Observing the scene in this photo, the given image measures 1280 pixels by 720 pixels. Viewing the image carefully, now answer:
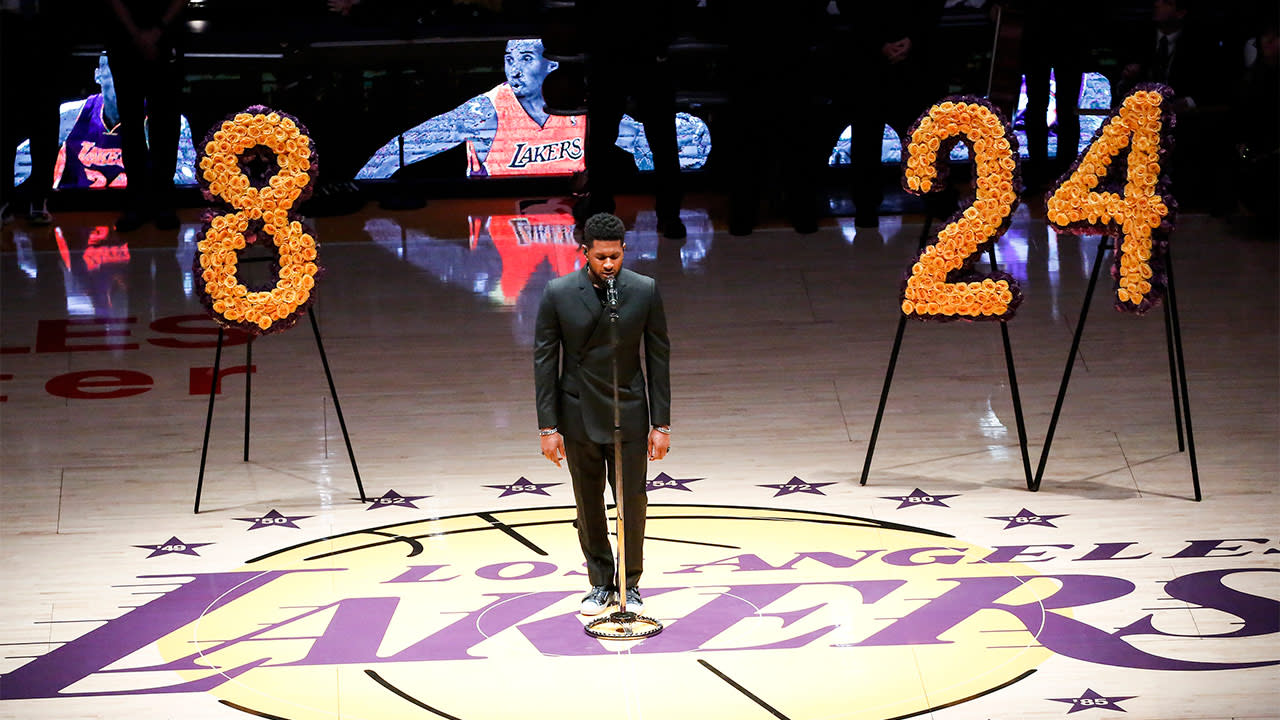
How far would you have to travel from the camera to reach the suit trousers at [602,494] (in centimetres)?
574

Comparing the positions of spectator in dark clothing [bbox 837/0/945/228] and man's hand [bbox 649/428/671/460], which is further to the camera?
spectator in dark clothing [bbox 837/0/945/228]

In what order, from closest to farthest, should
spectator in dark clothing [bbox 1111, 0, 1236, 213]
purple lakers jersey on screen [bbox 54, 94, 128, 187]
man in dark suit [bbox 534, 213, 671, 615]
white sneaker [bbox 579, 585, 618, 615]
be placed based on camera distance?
man in dark suit [bbox 534, 213, 671, 615] < white sneaker [bbox 579, 585, 618, 615] < spectator in dark clothing [bbox 1111, 0, 1236, 213] < purple lakers jersey on screen [bbox 54, 94, 128, 187]

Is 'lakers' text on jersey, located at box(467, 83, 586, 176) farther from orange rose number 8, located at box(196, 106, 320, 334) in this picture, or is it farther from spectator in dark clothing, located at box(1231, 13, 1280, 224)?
orange rose number 8, located at box(196, 106, 320, 334)

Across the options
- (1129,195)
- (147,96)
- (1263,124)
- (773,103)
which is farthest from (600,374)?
(1263,124)

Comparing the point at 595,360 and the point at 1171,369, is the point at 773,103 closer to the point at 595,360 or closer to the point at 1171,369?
the point at 1171,369

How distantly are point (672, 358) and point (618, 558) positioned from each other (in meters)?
3.54

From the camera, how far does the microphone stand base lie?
5.77 m

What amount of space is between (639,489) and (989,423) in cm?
283

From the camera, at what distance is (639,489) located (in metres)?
5.75

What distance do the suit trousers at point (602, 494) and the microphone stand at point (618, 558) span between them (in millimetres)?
27

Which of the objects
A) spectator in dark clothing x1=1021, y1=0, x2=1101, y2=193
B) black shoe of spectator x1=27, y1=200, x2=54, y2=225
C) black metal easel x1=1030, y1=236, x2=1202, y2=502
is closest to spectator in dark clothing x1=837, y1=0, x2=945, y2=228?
spectator in dark clothing x1=1021, y1=0, x2=1101, y2=193

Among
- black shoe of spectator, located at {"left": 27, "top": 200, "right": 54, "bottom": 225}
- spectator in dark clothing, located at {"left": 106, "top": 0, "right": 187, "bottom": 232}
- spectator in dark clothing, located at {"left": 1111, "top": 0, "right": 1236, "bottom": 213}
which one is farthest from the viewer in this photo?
black shoe of spectator, located at {"left": 27, "top": 200, "right": 54, "bottom": 225}

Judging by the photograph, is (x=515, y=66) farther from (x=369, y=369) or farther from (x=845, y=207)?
(x=369, y=369)

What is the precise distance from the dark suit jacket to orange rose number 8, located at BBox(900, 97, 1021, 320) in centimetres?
167
